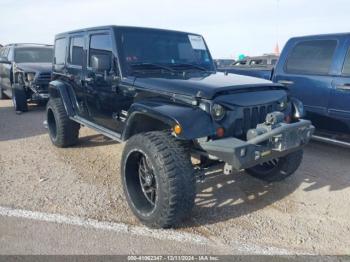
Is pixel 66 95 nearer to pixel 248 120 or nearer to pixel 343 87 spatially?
pixel 248 120

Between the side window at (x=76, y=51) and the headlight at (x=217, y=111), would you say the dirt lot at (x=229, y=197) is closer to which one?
the headlight at (x=217, y=111)

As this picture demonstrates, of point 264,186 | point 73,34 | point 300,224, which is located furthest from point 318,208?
point 73,34

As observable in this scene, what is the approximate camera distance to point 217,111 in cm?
308

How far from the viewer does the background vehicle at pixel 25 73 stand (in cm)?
900

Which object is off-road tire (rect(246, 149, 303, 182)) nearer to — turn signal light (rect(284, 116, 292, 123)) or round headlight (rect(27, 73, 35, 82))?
turn signal light (rect(284, 116, 292, 123))

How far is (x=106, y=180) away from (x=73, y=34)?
94.2 inches

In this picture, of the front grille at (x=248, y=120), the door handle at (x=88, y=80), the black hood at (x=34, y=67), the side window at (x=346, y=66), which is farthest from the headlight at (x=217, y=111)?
the black hood at (x=34, y=67)

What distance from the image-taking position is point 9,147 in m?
5.81

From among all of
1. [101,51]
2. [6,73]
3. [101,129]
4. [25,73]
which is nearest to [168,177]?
[101,129]

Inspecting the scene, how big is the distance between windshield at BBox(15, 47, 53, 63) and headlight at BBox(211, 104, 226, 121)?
338 inches

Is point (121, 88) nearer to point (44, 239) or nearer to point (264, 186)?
point (44, 239)

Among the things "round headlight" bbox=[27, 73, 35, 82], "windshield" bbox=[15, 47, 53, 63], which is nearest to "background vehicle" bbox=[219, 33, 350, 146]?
"round headlight" bbox=[27, 73, 35, 82]

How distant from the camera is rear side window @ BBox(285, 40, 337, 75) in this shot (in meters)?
5.12

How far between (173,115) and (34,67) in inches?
297
